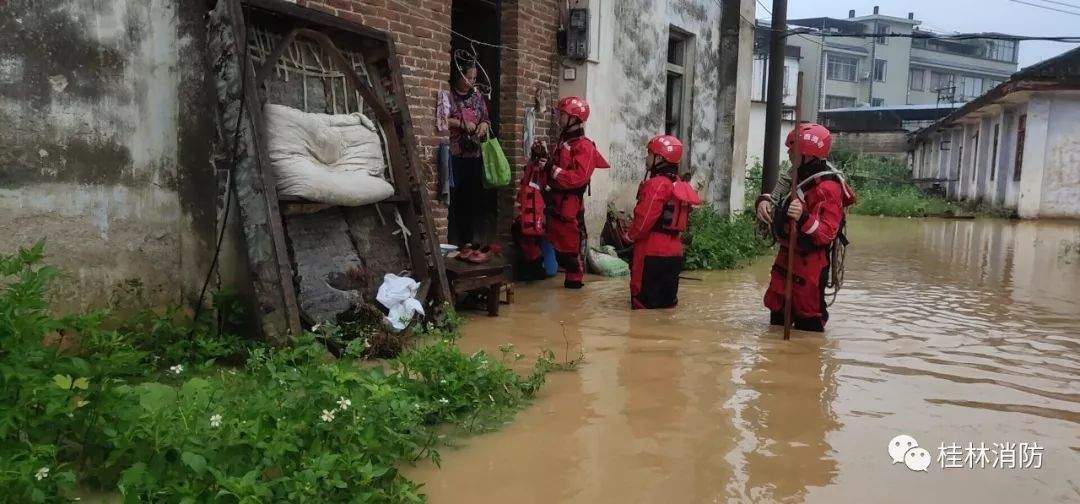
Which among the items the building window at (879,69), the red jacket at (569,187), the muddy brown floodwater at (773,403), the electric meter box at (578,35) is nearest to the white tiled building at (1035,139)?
the muddy brown floodwater at (773,403)

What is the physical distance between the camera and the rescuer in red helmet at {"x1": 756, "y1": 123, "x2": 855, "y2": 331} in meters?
5.49

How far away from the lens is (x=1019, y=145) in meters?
21.0

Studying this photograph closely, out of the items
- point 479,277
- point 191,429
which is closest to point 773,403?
point 479,277

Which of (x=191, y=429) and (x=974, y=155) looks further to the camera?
(x=974, y=155)

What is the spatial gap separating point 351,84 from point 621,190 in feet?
16.3

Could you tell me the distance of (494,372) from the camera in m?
3.97

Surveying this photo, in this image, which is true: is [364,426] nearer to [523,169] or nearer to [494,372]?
[494,372]

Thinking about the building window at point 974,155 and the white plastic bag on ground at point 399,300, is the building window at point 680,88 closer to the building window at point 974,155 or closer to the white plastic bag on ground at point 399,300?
the white plastic bag on ground at point 399,300

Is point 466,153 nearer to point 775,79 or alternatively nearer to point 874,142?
point 775,79

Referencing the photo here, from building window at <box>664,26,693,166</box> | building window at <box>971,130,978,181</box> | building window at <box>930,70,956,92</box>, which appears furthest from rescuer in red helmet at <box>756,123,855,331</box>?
building window at <box>930,70,956,92</box>

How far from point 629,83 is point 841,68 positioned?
138ft

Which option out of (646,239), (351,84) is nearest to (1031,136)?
(646,239)

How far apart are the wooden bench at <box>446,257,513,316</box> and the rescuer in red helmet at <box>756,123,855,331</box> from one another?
2014 mm

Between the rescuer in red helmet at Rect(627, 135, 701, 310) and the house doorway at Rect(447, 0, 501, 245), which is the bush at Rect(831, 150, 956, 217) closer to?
the house doorway at Rect(447, 0, 501, 245)
